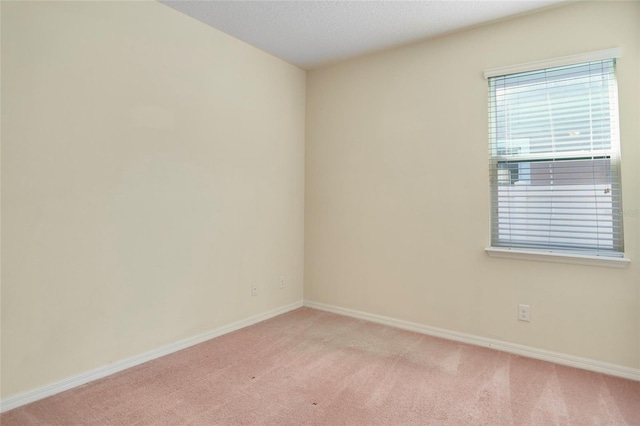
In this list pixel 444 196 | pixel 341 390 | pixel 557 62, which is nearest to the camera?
pixel 341 390

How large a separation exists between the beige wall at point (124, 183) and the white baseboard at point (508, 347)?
1.07 metres

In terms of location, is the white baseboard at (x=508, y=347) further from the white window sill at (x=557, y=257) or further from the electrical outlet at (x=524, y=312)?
the white window sill at (x=557, y=257)

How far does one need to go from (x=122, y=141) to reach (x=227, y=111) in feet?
3.25

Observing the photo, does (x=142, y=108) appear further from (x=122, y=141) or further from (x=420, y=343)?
(x=420, y=343)

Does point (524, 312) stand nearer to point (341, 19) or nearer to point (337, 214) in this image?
point (337, 214)

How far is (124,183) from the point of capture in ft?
8.07

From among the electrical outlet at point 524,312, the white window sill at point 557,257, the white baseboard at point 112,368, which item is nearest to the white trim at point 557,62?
the white window sill at point 557,257

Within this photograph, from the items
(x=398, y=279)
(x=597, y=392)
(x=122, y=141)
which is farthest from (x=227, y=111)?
(x=597, y=392)

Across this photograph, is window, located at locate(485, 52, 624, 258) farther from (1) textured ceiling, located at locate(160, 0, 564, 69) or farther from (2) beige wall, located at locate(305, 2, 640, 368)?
(1) textured ceiling, located at locate(160, 0, 564, 69)

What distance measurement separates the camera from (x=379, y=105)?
349 centimetres

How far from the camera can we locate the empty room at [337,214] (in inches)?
81.0

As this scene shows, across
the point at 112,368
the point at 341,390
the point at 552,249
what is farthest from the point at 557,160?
the point at 112,368

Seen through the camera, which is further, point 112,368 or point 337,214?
point 337,214

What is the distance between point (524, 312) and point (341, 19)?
269 cm
